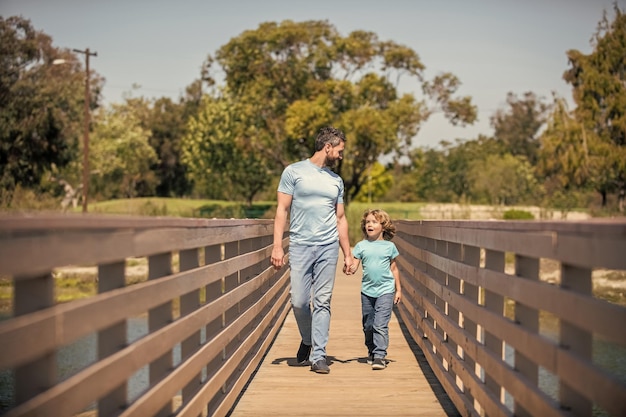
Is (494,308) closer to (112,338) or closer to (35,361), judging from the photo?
(112,338)

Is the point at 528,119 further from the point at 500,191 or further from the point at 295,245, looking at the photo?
the point at 295,245

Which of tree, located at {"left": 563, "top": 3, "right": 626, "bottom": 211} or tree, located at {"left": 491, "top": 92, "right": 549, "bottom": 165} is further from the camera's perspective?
tree, located at {"left": 491, "top": 92, "right": 549, "bottom": 165}

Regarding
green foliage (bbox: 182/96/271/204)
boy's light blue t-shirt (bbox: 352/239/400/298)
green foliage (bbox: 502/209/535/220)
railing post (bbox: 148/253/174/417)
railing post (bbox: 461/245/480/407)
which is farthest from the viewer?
green foliage (bbox: 182/96/271/204)

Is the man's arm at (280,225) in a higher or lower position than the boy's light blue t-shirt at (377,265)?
higher

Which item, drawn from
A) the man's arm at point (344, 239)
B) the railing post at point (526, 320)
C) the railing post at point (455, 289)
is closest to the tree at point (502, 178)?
the man's arm at point (344, 239)

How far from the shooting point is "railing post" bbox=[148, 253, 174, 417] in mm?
4723

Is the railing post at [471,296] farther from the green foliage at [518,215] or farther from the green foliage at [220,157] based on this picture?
the green foliage at [220,157]

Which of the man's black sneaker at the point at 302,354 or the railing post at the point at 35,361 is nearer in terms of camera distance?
the railing post at the point at 35,361

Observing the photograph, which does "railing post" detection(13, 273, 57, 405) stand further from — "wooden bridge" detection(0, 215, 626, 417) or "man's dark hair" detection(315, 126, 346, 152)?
"man's dark hair" detection(315, 126, 346, 152)

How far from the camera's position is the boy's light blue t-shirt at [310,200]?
8500 mm

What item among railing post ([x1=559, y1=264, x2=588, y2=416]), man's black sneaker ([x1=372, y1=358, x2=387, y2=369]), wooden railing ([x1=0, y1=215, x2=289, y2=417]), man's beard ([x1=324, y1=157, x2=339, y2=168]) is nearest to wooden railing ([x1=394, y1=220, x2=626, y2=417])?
railing post ([x1=559, y1=264, x2=588, y2=416])

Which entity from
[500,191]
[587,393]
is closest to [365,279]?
[587,393]

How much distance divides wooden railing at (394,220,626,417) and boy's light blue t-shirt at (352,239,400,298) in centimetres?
61

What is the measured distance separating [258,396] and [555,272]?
2395 cm
